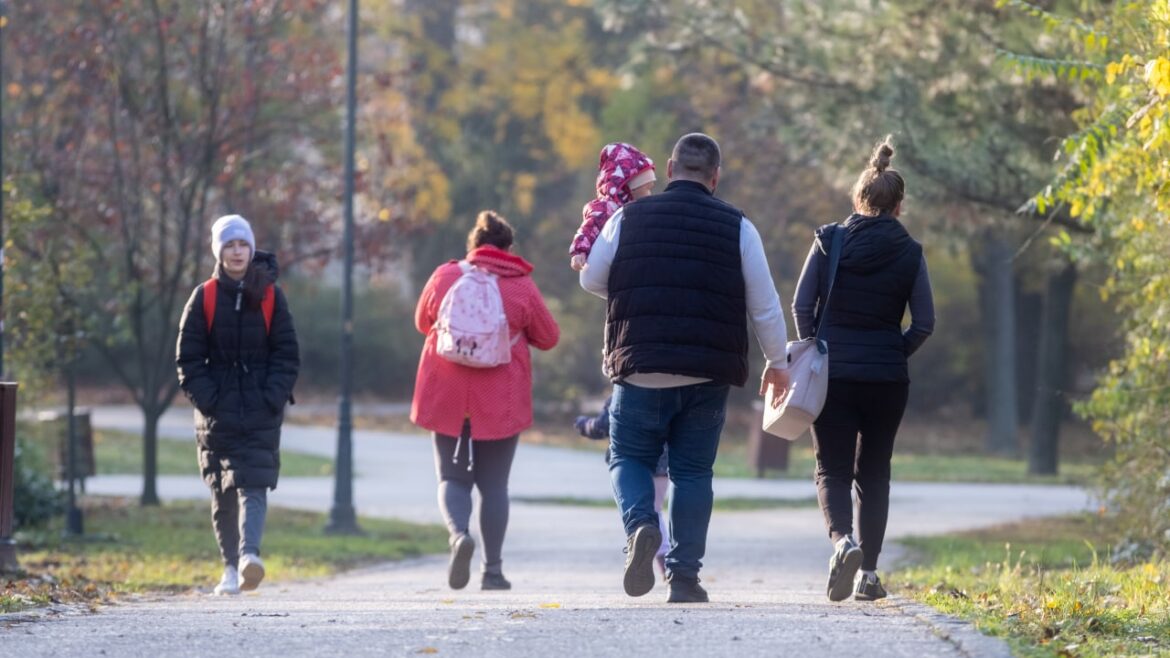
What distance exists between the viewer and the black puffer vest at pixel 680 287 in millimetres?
7426

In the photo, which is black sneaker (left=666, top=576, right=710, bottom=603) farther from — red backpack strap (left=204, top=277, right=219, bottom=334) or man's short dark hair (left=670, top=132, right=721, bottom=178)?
red backpack strap (left=204, top=277, right=219, bottom=334)

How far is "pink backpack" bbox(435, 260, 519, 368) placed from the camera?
928 cm

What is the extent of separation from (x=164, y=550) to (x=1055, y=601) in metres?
7.90

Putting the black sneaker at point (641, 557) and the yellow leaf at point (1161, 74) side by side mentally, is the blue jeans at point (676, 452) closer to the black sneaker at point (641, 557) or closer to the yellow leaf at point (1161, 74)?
the black sneaker at point (641, 557)

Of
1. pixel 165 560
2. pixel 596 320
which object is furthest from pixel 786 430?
pixel 596 320

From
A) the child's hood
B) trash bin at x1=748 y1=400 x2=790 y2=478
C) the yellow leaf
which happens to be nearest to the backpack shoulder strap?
the child's hood

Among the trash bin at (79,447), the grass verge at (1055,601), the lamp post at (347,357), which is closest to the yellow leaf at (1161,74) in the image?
the grass verge at (1055,601)

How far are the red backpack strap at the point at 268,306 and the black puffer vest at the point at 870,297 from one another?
9.64ft

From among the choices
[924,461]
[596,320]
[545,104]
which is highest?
[545,104]

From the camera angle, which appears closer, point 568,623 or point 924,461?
point 568,623

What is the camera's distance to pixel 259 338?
9.20 meters

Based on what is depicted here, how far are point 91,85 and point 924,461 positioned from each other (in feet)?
48.4

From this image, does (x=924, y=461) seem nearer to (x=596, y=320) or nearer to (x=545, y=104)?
(x=596, y=320)

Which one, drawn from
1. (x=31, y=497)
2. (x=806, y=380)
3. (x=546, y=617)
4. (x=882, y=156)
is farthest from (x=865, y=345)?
(x=31, y=497)
